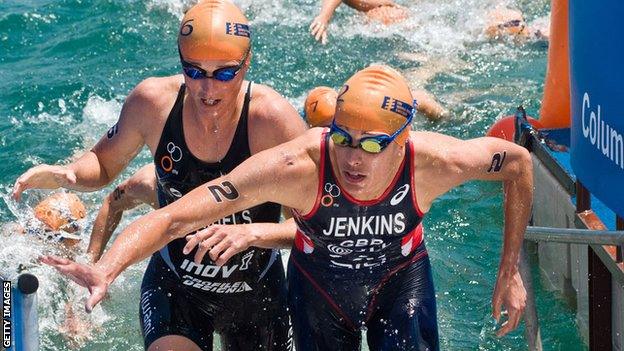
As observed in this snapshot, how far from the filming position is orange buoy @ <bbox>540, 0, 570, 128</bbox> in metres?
7.45

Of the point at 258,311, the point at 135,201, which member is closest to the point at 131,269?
the point at 135,201

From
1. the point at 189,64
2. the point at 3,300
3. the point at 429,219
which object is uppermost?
the point at 189,64

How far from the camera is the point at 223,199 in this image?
4262 mm

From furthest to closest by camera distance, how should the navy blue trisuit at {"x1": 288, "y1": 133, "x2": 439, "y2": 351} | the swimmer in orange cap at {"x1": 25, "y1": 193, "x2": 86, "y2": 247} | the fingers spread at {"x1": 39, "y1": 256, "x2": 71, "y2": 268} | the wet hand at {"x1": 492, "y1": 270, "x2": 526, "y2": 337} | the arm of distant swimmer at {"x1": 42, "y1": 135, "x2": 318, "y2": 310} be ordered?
the swimmer in orange cap at {"x1": 25, "y1": 193, "x2": 86, "y2": 247}
the wet hand at {"x1": 492, "y1": 270, "x2": 526, "y2": 337}
the navy blue trisuit at {"x1": 288, "y1": 133, "x2": 439, "y2": 351}
the arm of distant swimmer at {"x1": 42, "y1": 135, "x2": 318, "y2": 310}
the fingers spread at {"x1": 39, "y1": 256, "x2": 71, "y2": 268}

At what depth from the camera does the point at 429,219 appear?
888cm

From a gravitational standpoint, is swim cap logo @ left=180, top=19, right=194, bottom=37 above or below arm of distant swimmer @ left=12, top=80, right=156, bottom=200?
above

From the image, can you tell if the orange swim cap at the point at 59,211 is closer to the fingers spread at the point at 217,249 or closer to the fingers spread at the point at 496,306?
the fingers spread at the point at 217,249

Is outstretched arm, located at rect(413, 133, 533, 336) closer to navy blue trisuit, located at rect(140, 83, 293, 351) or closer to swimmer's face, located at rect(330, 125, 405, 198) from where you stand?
swimmer's face, located at rect(330, 125, 405, 198)

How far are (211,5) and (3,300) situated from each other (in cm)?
176

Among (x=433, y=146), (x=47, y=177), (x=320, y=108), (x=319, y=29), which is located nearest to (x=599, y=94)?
(x=433, y=146)

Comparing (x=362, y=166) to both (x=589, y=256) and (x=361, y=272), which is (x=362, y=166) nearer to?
(x=361, y=272)

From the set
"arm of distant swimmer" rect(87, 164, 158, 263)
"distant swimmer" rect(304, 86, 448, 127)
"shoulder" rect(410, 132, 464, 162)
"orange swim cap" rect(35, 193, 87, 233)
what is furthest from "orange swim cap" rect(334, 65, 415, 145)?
"orange swim cap" rect(35, 193, 87, 233)

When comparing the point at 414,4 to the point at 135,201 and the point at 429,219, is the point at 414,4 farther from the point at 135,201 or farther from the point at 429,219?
the point at 135,201

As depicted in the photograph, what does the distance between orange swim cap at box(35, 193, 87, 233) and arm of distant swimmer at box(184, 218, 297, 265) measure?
3129mm
